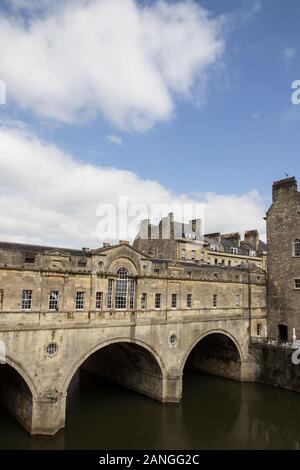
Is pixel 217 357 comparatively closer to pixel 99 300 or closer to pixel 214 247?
pixel 99 300

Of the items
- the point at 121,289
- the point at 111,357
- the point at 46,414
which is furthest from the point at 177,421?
the point at 111,357

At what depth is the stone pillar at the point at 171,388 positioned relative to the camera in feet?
Answer: 87.7

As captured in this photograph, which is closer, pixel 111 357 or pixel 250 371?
pixel 111 357

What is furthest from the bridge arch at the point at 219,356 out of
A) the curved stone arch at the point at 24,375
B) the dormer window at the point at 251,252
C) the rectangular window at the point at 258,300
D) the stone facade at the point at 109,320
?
the dormer window at the point at 251,252

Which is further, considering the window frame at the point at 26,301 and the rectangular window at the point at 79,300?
the rectangular window at the point at 79,300

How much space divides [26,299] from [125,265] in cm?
747

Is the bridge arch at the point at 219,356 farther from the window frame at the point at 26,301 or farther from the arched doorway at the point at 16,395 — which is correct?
the window frame at the point at 26,301

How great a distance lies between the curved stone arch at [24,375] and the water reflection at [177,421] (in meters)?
2.48

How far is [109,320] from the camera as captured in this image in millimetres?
24297

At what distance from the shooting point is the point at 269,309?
120 ft

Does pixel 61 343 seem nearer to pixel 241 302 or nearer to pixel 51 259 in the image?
pixel 51 259

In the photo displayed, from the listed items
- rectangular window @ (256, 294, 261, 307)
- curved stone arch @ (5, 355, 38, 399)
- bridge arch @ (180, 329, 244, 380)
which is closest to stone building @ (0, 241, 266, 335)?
rectangular window @ (256, 294, 261, 307)

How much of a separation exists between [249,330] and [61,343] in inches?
795
